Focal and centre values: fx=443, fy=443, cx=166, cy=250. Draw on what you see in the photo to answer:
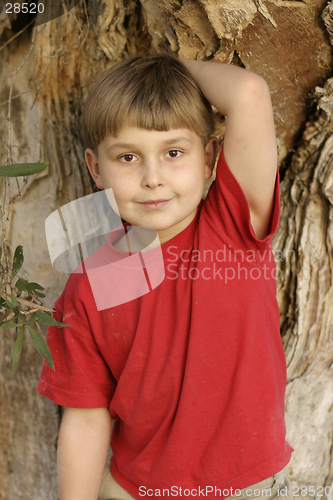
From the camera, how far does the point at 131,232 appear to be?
5.37 feet

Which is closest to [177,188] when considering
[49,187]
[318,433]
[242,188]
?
[242,188]

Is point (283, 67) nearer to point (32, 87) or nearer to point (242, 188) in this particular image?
point (242, 188)

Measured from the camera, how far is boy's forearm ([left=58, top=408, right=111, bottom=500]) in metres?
1.61

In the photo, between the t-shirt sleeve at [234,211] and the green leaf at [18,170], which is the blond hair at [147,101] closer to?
the t-shirt sleeve at [234,211]

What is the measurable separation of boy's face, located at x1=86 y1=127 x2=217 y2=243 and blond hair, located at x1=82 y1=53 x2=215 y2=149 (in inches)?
1.2

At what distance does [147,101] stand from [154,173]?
234mm

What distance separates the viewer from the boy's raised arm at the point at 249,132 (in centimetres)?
138

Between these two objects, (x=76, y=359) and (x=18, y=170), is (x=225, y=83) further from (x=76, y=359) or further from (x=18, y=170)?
(x=76, y=359)

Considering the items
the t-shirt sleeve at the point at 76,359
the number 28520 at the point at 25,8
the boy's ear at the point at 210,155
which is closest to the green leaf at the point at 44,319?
the t-shirt sleeve at the point at 76,359

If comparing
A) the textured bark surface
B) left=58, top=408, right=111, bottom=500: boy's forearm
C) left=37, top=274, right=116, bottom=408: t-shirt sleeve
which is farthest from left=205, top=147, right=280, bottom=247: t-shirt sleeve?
left=58, top=408, right=111, bottom=500: boy's forearm

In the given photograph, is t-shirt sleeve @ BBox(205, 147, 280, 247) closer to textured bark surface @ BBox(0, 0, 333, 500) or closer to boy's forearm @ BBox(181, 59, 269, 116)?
boy's forearm @ BBox(181, 59, 269, 116)

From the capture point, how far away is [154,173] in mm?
1383

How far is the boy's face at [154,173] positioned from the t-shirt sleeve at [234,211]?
3.0 inches

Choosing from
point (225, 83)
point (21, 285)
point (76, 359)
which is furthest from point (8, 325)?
point (225, 83)
